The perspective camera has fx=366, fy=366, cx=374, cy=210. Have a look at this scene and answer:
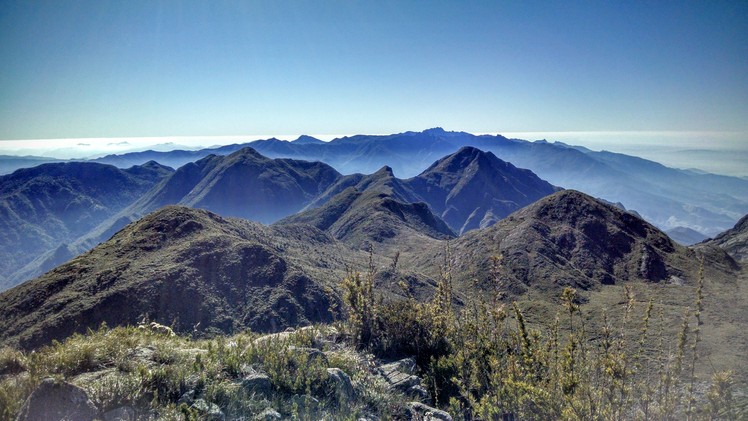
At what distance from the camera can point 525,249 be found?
208 feet

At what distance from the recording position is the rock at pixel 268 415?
4.29m

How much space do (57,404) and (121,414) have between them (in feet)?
2.21

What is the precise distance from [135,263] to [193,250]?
5616 mm

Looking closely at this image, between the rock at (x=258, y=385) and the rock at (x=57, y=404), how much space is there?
1629 mm

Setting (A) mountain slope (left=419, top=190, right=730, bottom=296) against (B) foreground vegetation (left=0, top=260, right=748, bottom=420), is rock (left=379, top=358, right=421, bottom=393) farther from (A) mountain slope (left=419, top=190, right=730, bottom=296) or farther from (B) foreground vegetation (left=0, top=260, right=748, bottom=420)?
(A) mountain slope (left=419, top=190, right=730, bottom=296)

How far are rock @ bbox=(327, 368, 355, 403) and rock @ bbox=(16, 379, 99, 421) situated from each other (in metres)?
2.77

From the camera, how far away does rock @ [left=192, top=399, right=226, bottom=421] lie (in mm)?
4184

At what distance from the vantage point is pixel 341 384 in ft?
17.0

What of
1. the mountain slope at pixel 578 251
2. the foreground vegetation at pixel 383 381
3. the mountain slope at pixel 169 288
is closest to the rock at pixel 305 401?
the foreground vegetation at pixel 383 381

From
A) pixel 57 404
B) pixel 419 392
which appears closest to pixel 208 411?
pixel 57 404

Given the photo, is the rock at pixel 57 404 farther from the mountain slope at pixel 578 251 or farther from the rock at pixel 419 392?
the mountain slope at pixel 578 251

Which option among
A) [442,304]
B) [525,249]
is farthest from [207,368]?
[525,249]

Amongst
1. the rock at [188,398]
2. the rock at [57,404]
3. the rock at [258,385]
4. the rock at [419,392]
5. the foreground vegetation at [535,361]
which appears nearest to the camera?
A: the rock at [57,404]

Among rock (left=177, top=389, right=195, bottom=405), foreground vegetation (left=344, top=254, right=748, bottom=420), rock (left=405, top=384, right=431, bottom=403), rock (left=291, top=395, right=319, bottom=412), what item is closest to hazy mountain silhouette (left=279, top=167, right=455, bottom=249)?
foreground vegetation (left=344, top=254, right=748, bottom=420)
